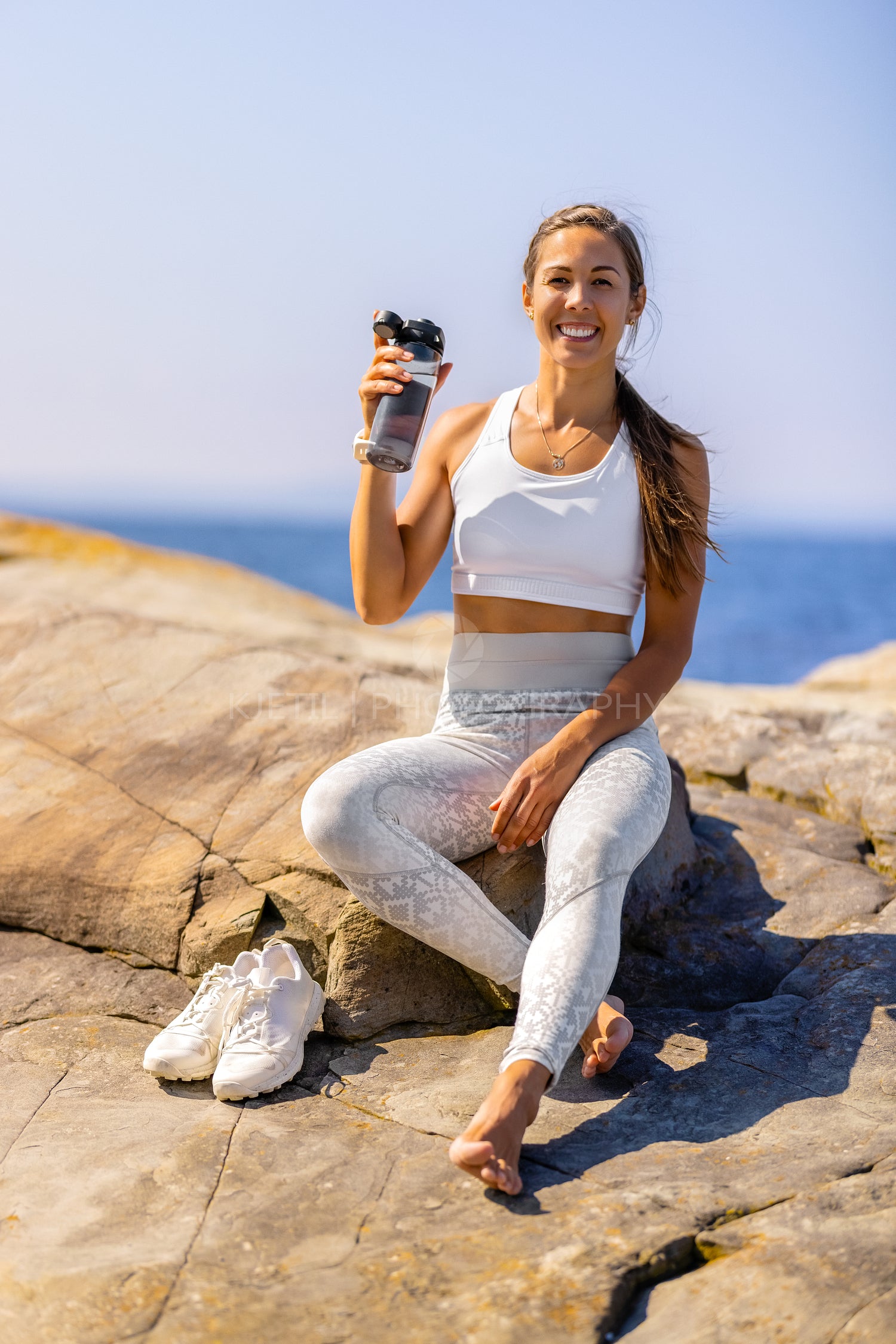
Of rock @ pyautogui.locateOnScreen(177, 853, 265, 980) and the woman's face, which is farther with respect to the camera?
rock @ pyautogui.locateOnScreen(177, 853, 265, 980)

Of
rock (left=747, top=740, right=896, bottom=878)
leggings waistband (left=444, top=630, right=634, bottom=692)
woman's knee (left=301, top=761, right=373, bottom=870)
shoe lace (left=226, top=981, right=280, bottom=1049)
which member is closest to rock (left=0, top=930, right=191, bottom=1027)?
shoe lace (left=226, top=981, right=280, bottom=1049)

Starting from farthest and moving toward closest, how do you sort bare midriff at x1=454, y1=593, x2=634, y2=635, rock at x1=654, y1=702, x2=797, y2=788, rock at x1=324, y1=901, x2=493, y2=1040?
rock at x1=654, y1=702, x2=797, y2=788, bare midriff at x1=454, y1=593, x2=634, y2=635, rock at x1=324, y1=901, x2=493, y2=1040

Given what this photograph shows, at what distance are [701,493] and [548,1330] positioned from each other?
176cm

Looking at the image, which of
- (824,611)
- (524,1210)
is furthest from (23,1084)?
(824,611)

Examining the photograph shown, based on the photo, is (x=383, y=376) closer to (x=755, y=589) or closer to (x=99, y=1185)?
A: (x=99, y=1185)

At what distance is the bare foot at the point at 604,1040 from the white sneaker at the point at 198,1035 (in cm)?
73

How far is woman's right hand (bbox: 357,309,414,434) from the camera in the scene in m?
2.18

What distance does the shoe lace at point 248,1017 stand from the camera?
2.10 m

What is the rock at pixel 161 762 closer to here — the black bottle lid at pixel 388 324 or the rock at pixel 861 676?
the black bottle lid at pixel 388 324

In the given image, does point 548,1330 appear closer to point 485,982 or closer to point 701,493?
point 485,982

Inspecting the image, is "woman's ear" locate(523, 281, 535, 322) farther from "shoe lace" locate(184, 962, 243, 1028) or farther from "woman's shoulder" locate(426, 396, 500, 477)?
"shoe lace" locate(184, 962, 243, 1028)

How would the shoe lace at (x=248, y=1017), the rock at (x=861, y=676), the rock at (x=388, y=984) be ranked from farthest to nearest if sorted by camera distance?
1. the rock at (x=861, y=676)
2. the rock at (x=388, y=984)
3. the shoe lace at (x=248, y=1017)

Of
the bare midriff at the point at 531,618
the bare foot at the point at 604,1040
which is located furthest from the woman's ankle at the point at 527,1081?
the bare midriff at the point at 531,618

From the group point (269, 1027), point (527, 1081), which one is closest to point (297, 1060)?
point (269, 1027)
